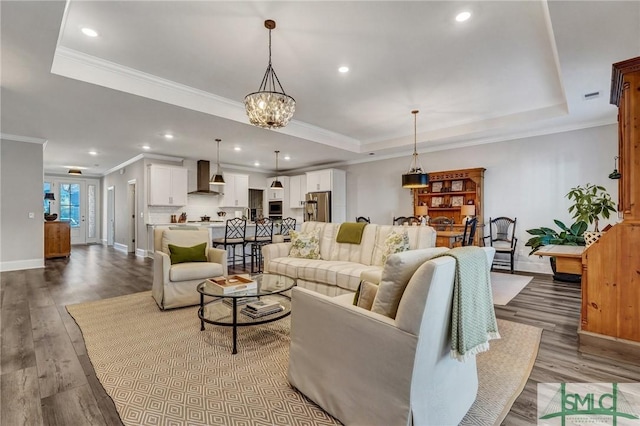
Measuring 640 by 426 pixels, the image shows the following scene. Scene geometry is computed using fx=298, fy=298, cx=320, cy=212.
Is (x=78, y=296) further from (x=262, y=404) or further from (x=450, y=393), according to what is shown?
(x=450, y=393)

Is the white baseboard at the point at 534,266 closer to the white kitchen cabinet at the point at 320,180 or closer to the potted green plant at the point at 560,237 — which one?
the potted green plant at the point at 560,237

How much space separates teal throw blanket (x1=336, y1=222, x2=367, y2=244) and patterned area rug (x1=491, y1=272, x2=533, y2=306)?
1851 mm

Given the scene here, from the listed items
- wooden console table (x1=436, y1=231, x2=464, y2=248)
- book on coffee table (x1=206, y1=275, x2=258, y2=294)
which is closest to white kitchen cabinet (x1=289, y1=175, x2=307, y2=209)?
wooden console table (x1=436, y1=231, x2=464, y2=248)

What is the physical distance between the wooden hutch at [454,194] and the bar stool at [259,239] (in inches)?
130

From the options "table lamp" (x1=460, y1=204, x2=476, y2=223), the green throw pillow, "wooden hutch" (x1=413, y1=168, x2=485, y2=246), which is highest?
"wooden hutch" (x1=413, y1=168, x2=485, y2=246)

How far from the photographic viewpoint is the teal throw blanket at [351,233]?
154 inches

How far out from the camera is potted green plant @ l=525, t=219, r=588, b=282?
4742 millimetres

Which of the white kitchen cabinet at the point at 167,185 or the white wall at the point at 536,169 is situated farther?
the white kitchen cabinet at the point at 167,185

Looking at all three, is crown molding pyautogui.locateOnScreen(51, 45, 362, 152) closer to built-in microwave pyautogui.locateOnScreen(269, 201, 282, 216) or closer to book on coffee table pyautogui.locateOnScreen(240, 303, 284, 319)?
book on coffee table pyautogui.locateOnScreen(240, 303, 284, 319)

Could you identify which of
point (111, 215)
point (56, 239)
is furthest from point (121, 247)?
point (56, 239)

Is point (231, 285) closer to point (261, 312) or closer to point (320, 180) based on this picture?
point (261, 312)

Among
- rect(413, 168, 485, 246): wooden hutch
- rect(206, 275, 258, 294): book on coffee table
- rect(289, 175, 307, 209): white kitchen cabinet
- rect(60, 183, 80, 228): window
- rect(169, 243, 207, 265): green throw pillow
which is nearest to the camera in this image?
rect(206, 275, 258, 294): book on coffee table

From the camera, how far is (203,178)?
7.83 metres

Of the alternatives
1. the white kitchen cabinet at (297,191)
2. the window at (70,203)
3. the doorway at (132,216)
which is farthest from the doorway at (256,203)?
the window at (70,203)
